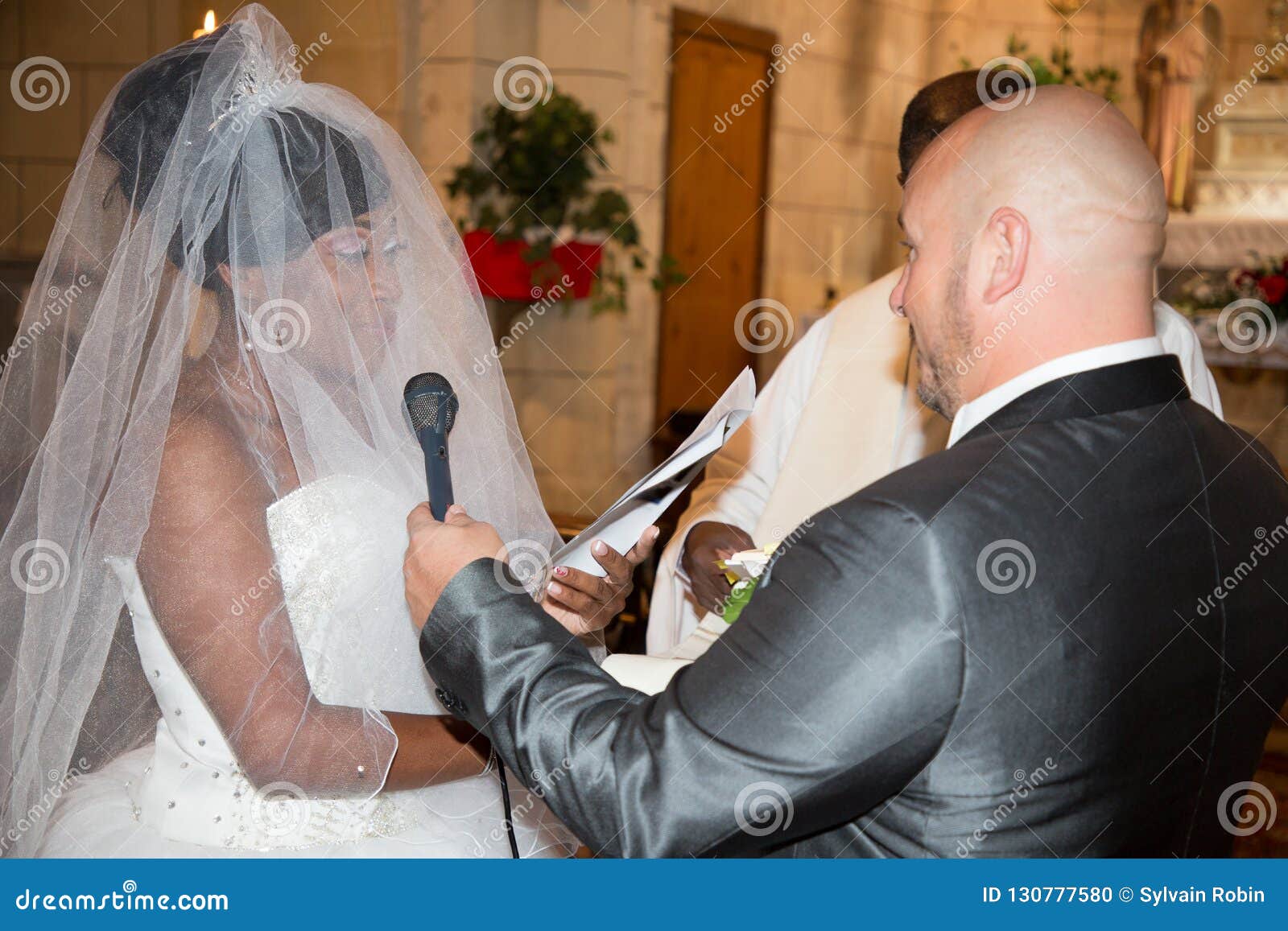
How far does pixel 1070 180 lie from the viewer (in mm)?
1354

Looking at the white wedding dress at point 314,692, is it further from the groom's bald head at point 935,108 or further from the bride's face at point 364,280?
the groom's bald head at point 935,108

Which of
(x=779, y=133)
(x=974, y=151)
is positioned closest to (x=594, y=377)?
(x=779, y=133)

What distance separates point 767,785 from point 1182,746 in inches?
18.6
